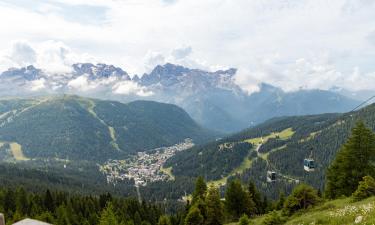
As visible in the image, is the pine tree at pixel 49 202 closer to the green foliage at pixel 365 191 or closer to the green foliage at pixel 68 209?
the green foliage at pixel 68 209

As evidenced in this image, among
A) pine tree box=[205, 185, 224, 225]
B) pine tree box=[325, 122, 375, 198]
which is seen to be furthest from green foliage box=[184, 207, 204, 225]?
pine tree box=[325, 122, 375, 198]

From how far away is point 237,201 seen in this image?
91438 millimetres

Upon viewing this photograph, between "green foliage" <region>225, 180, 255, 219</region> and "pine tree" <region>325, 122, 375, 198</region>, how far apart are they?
29103mm

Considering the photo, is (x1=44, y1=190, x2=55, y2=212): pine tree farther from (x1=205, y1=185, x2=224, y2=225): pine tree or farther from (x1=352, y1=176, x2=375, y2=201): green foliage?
(x1=352, y1=176, x2=375, y2=201): green foliage

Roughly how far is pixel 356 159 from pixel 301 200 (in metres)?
16.1

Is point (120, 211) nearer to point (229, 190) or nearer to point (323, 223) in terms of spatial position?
point (229, 190)

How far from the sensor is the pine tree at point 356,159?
62000 mm

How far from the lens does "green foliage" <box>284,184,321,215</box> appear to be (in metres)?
52.2

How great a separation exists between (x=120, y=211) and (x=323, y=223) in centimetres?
9239

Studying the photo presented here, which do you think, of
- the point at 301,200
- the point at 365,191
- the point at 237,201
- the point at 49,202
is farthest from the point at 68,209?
the point at 365,191

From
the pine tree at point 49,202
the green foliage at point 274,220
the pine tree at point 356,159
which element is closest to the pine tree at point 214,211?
the pine tree at point 356,159

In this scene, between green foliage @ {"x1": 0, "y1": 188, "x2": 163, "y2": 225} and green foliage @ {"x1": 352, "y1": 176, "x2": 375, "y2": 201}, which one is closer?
green foliage @ {"x1": 352, "y1": 176, "x2": 375, "y2": 201}

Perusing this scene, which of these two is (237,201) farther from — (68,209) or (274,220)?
(68,209)

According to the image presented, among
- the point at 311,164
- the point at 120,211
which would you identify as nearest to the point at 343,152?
the point at 311,164
